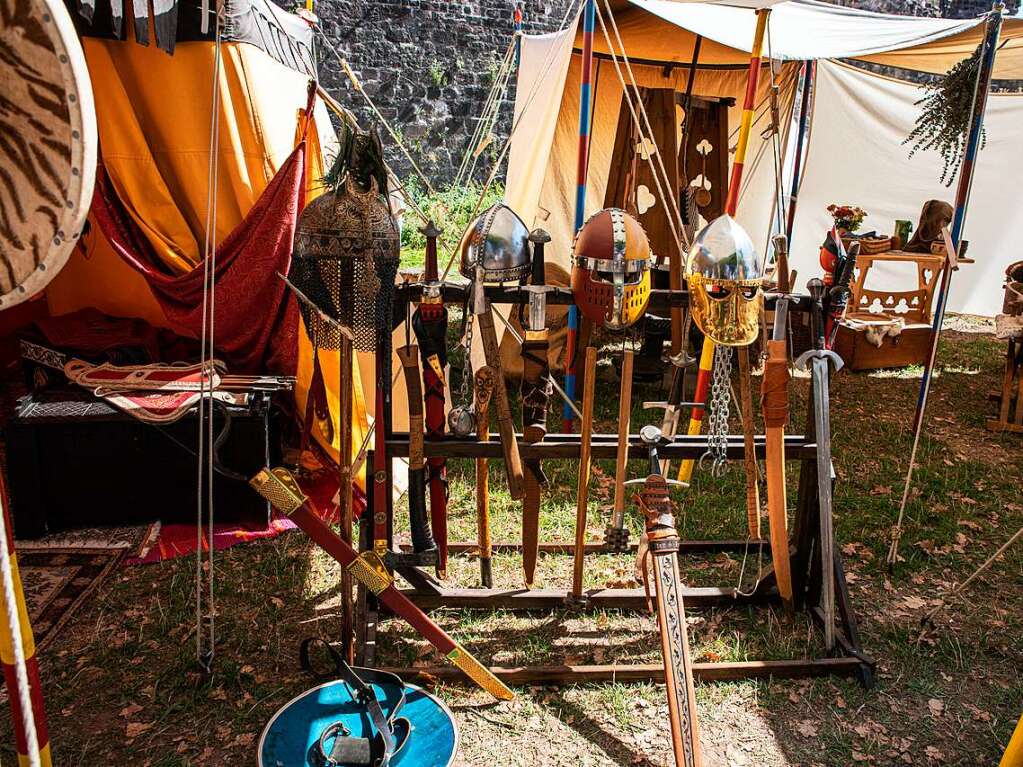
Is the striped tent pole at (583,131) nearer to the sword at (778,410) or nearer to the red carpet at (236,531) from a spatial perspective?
the red carpet at (236,531)

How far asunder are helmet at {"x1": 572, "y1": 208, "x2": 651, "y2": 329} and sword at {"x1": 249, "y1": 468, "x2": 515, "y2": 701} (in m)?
0.91

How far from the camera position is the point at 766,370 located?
7.36 feet

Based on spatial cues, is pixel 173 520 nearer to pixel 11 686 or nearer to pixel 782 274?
pixel 11 686

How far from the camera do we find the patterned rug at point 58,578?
2591mm

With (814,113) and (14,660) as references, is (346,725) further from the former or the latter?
(814,113)

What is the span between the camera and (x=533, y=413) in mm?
2381

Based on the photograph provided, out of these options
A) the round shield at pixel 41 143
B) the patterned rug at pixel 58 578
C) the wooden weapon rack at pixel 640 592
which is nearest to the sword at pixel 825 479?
the wooden weapon rack at pixel 640 592

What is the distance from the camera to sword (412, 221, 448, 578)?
2203mm

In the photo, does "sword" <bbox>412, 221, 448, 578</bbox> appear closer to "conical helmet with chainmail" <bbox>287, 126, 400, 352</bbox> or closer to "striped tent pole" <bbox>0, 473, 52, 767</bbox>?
"conical helmet with chainmail" <bbox>287, 126, 400, 352</bbox>

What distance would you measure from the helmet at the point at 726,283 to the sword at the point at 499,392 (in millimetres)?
611

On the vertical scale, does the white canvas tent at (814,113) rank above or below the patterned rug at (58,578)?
above

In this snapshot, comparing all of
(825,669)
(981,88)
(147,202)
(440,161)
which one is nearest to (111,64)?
→ (147,202)

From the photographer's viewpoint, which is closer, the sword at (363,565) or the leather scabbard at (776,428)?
the sword at (363,565)

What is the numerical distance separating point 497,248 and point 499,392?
15.9 inches
